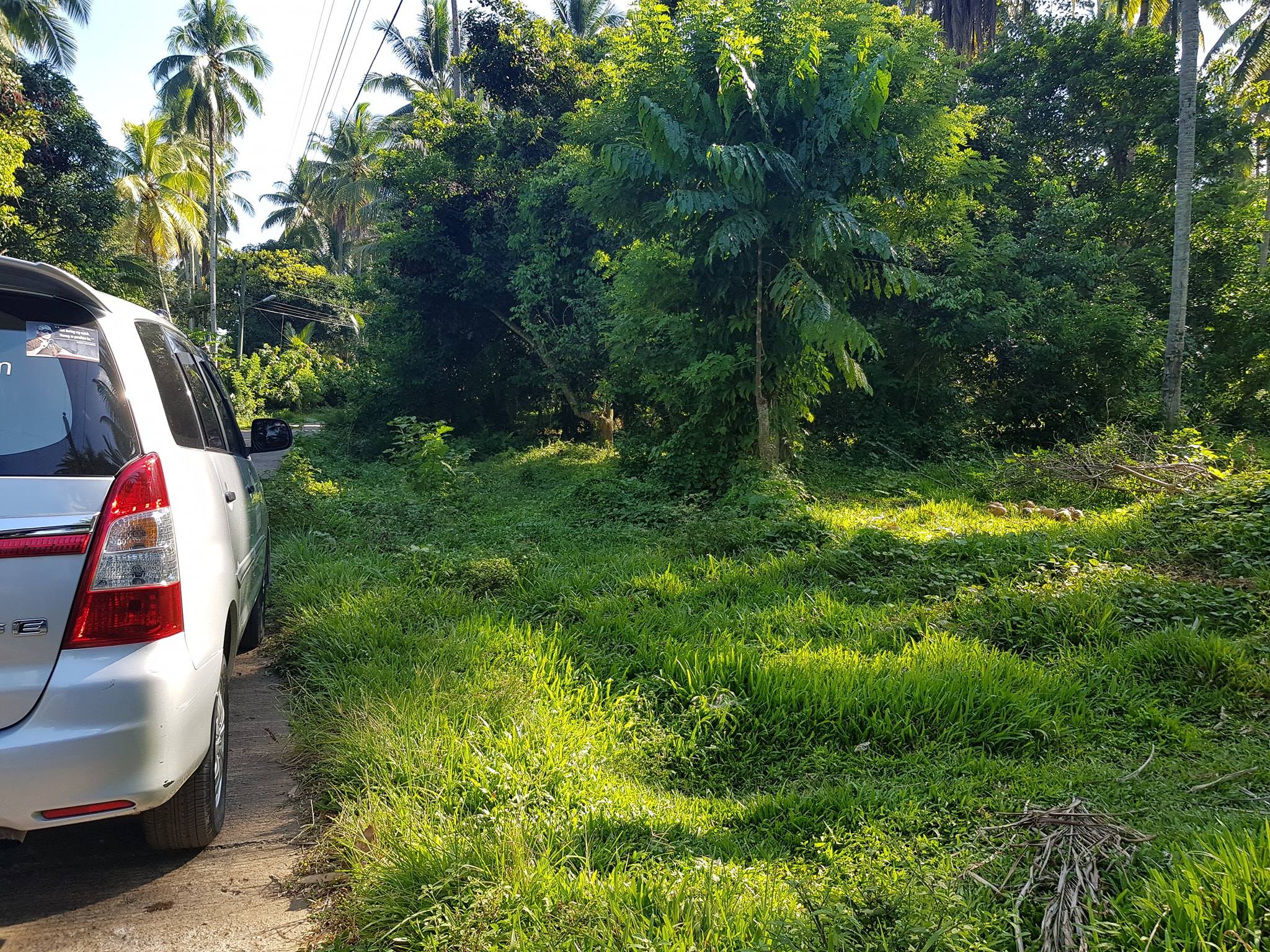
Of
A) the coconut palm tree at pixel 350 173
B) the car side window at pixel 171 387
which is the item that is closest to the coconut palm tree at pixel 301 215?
the coconut palm tree at pixel 350 173

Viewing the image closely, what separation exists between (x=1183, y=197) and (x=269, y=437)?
42.0 ft

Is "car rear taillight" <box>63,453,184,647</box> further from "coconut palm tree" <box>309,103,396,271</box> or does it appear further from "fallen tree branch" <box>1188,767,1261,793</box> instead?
"coconut palm tree" <box>309,103,396,271</box>

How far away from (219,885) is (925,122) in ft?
31.5

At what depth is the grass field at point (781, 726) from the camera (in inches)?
85.6

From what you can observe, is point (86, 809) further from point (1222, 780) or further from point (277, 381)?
point (277, 381)

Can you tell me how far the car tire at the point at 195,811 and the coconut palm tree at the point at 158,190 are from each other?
30105 mm

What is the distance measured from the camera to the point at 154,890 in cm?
249

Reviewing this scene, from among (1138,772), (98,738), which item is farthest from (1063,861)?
(98,738)

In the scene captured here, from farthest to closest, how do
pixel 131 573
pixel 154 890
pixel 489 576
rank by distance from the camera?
pixel 489 576
pixel 154 890
pixel 131 573

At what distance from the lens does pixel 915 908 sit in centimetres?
213

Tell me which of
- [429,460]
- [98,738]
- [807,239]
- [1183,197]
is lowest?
[429,460]

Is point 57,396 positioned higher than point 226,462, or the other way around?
point 57,396

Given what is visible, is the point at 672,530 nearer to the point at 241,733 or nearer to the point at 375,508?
the point at 375,508

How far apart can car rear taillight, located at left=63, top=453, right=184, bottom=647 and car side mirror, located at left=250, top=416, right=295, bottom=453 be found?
8.30 feet
